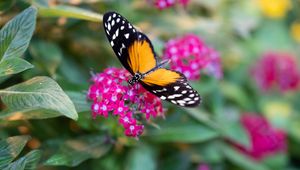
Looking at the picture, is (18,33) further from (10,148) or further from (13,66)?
→ (10,148)

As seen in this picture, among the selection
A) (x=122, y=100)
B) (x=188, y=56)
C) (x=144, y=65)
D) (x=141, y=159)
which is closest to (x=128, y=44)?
(x=144, y=65)

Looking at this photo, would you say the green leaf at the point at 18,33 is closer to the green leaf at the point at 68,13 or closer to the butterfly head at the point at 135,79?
the green leaf at the point at 68,13

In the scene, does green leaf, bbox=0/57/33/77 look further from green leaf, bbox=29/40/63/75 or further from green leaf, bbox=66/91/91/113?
green leaf, bbox=29/40/63/75

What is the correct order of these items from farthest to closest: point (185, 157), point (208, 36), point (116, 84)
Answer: point (208, 36)
point (185, 157)
point (116, 84)

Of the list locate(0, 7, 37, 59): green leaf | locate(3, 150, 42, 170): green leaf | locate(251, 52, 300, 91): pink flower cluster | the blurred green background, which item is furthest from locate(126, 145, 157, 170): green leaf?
locate(251, 52, 300, 91): pink flower cluster

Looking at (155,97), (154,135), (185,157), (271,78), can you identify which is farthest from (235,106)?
(155,97)

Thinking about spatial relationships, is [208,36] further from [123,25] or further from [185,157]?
[123,25]
